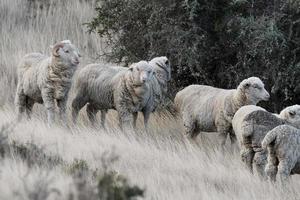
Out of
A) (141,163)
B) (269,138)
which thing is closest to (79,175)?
(141,163)

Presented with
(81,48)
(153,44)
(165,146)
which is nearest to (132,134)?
(165,146)

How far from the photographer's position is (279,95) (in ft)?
53.1

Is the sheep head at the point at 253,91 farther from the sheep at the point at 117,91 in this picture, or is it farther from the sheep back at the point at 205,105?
the sheep at the point at 117,91

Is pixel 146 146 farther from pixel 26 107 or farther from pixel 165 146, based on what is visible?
pixel 26 107

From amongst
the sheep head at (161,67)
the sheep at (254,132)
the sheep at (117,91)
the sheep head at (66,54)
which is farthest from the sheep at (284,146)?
the sheep head at (161,67)

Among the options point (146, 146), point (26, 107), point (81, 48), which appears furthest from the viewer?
point (81, 48)

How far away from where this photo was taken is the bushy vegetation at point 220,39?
594 inches

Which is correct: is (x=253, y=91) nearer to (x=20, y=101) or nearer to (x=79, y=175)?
(x=20, y=101)

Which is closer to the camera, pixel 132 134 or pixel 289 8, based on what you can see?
pixel 132 134

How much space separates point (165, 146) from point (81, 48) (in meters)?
7.70

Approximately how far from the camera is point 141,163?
1002 cm

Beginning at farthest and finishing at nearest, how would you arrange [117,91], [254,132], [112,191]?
[117,91] < [254,132] < [112,191]

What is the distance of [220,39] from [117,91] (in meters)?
3.61

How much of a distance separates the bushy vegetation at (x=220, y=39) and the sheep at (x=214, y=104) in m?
2.05
